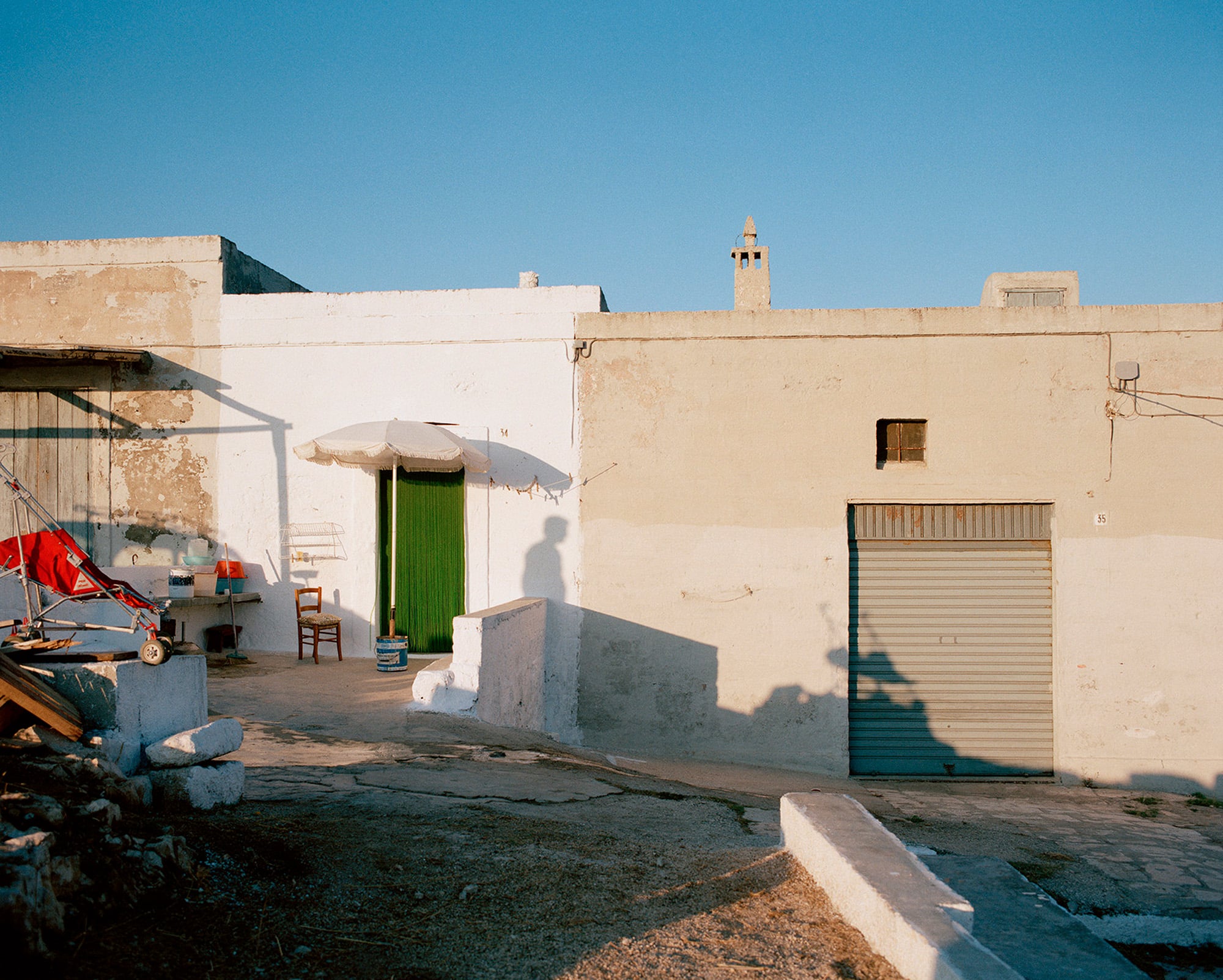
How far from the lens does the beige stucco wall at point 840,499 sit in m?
11.0

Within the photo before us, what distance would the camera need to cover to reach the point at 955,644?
36.9ft

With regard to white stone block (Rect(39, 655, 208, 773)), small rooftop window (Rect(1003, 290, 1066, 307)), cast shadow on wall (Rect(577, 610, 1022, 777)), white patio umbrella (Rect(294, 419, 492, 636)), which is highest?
small rooftop window (Rect(1003, 290, 1066, 307))

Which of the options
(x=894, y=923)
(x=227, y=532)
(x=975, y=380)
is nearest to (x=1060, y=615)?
(x=975, y=380)

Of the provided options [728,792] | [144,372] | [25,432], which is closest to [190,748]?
[728,792]

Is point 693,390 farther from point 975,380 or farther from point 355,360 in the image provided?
point 355,360

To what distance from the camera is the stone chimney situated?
12.9 meters

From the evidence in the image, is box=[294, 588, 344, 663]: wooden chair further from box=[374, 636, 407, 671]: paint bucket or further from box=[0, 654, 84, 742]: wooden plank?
box=[0, 654, 84, 742]: wooden plank

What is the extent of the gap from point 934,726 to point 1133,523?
134 inches

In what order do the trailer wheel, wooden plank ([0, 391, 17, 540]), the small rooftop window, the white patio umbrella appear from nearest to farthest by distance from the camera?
the trailer wheel < the white patio umbrella < wooden plank ([0, 391, 17, 540]) < the small rooftop window

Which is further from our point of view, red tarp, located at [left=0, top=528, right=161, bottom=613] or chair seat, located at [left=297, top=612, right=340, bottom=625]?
chair seat, located at [left=297, top=612, right=340, bottom=625]

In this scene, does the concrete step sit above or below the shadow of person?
below

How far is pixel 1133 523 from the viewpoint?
11062mm

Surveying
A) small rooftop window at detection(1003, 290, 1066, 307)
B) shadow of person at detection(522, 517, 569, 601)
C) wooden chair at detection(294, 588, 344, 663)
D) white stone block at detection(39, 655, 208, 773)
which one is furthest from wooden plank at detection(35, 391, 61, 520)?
small rooftop window at detection(1003, 290, 1066, 307)

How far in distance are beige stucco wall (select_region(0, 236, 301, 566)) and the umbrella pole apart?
238 centimetres
